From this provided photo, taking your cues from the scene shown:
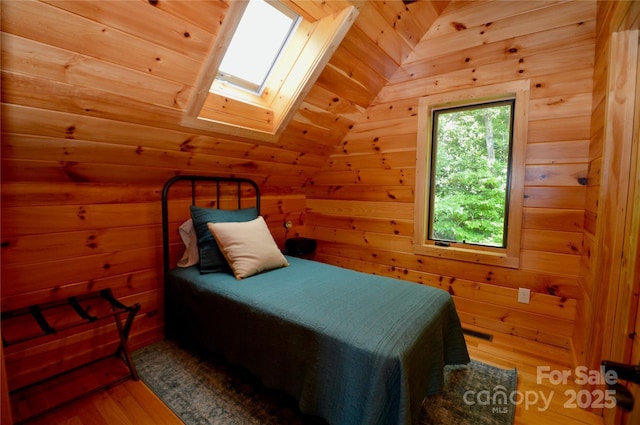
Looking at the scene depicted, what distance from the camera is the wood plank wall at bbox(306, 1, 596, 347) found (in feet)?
6.44

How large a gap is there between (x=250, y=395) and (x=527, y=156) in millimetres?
2434

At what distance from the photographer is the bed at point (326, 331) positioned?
3.80 feet

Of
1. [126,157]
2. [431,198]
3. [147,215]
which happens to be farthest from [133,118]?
[431,198]

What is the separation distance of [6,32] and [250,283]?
61.5 inches

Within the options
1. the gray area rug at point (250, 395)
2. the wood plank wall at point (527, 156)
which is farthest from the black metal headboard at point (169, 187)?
the wood plank wall at point (527, 156)

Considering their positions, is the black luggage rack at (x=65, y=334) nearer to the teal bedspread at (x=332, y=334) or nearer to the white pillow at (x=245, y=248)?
the teal bedspread at (x=332, y=334)

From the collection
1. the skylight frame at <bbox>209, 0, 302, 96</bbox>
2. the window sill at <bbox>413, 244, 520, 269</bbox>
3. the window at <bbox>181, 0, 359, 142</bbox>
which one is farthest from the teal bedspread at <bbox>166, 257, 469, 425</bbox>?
the skylight frame at <bbox>209, 0, 302, 96</bbox>

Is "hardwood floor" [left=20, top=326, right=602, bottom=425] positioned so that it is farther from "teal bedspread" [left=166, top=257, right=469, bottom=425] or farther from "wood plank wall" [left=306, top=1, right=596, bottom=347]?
"wood plank wall" [left=306, top=1, right=596, bottom=347]

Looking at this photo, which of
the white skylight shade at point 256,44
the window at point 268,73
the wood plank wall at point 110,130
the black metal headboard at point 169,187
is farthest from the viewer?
the black metal headboard at point 169,187

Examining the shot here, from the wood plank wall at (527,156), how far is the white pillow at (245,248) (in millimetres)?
1227

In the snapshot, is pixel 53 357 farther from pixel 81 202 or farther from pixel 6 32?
pixel 6 32

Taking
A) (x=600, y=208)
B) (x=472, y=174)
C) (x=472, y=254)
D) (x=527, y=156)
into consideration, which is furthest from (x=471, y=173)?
(x=600, y=208)

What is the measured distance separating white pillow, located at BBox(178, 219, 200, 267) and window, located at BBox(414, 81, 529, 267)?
6.23ft

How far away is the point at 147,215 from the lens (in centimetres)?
217
